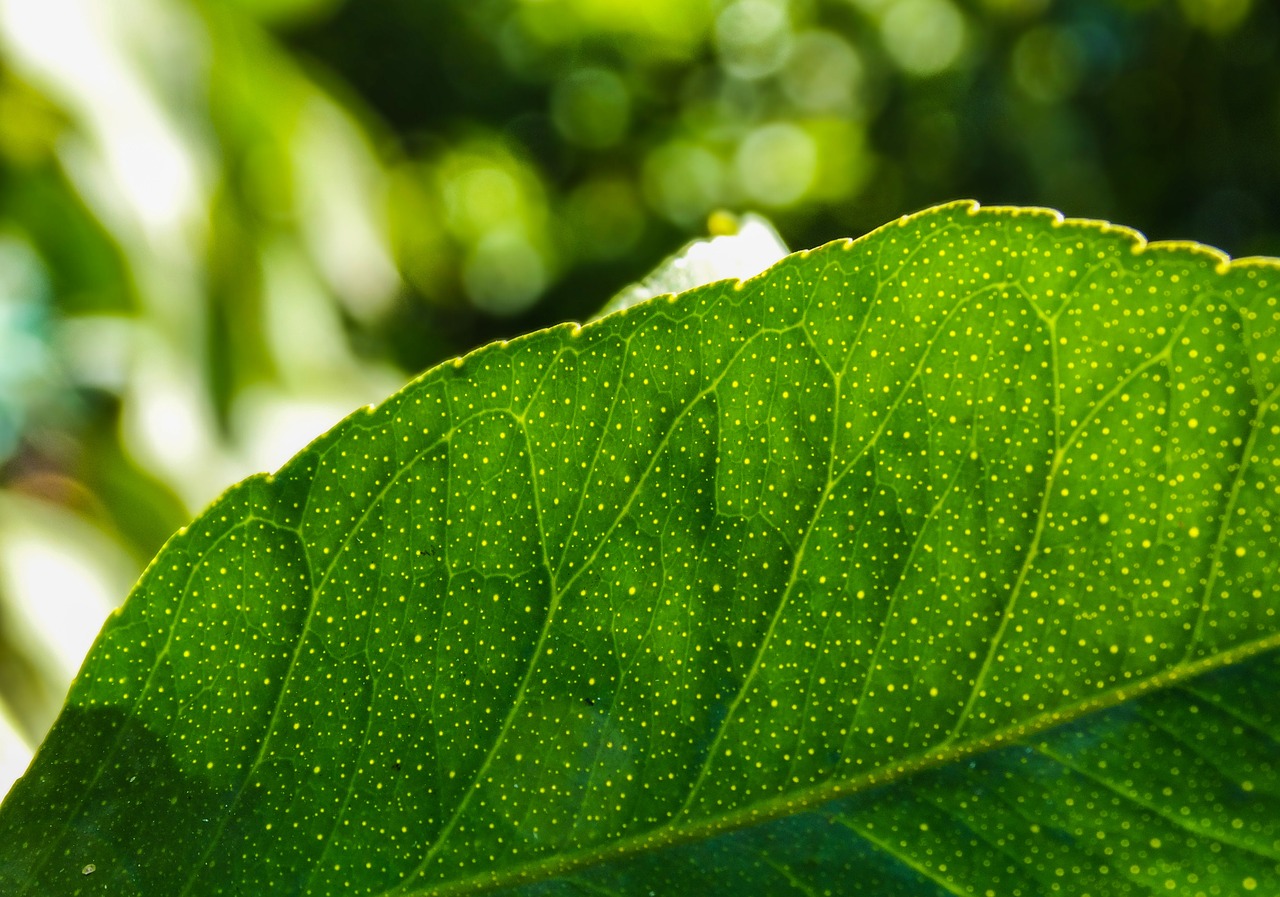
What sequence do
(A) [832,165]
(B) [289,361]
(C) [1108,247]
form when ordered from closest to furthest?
1. (C) [1108,247]
2. (B) [289,361]
3. (A) [832,165]

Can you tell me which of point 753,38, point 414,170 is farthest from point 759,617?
point 753,38

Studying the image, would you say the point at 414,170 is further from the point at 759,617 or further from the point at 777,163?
the point at 759,617

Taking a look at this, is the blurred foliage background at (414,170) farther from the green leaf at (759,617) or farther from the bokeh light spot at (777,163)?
the green leaf at (759,617)

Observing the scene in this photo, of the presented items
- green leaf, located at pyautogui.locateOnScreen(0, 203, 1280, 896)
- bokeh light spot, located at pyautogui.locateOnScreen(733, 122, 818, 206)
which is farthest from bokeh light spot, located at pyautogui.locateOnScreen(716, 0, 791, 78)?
green leaf, located at pyautogui.locateOnScreen(0, 203, 1280, 896)

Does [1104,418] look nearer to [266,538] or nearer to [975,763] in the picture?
[975,763]

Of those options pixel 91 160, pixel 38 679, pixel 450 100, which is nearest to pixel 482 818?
pixel 38 679
